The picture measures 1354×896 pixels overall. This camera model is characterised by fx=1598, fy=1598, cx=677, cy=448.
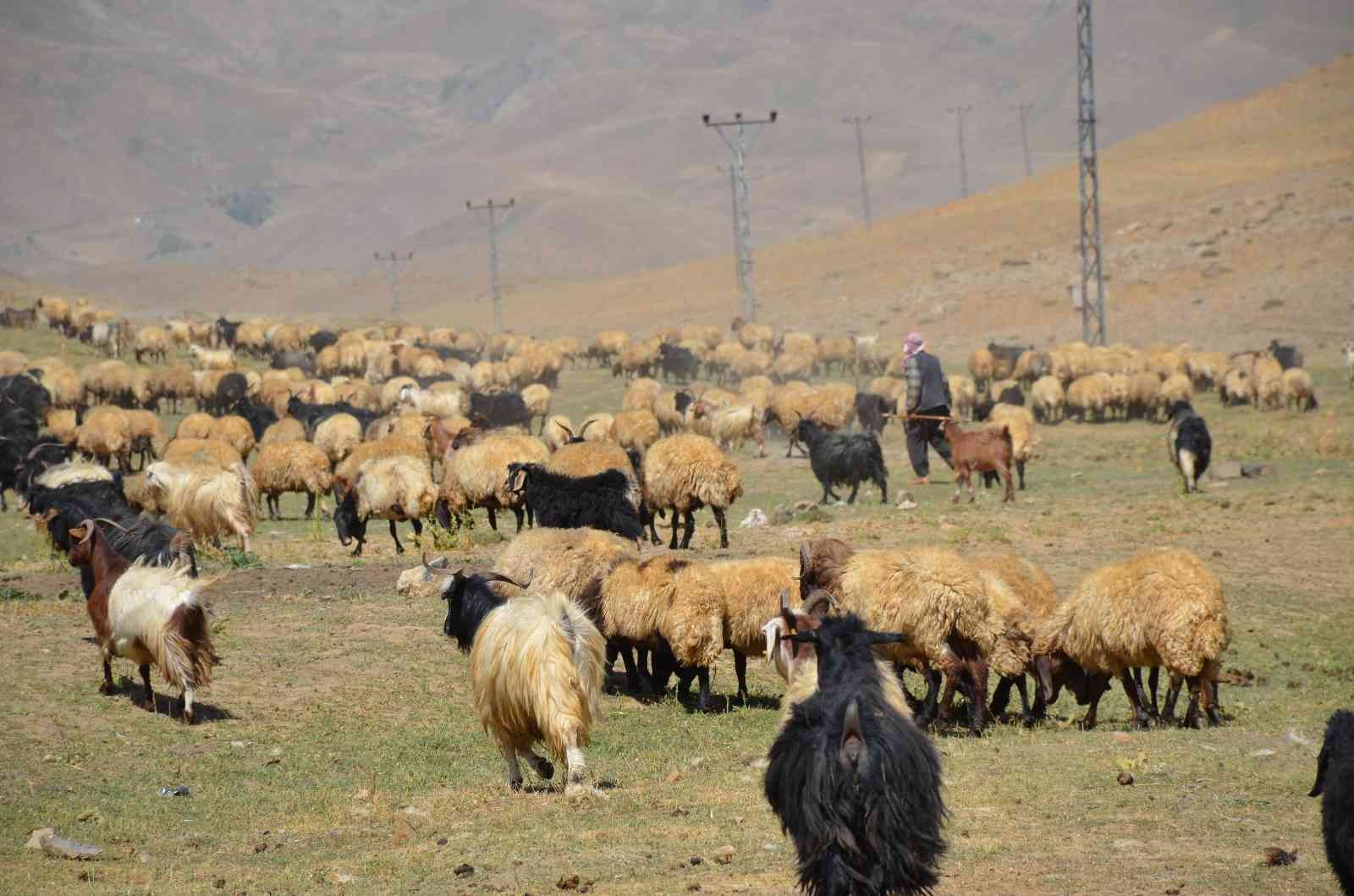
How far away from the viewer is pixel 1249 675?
12.8 meters

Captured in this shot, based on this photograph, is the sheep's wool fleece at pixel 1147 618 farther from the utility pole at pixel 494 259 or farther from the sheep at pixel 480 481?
the utility pole at pixel 494 259

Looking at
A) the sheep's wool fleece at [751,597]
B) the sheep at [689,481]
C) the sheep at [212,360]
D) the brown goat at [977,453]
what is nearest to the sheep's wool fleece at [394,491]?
the sheep at [689,481]

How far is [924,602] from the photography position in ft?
34.4

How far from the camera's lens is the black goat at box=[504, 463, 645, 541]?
1575 cm

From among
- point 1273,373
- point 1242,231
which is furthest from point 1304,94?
point 1273,373

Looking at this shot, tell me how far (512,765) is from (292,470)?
42.2 feet

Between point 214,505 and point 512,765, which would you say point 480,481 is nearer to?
point 214,505

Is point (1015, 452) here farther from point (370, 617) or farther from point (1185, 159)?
point (1185, 159)

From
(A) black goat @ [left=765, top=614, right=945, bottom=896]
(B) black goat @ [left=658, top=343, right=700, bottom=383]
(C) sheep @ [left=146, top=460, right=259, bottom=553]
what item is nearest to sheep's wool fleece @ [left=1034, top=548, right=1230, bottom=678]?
(A) black goat @ [left=765, top=614, right=945, bottom=896]

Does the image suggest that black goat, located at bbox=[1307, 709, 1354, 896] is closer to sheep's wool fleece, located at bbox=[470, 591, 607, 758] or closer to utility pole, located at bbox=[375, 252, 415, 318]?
sheep's wool fleece, located at bbox=[470, 591, 607, 758]

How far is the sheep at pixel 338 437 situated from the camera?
24578 millimetres

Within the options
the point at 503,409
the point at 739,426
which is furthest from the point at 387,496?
the point at 503,409

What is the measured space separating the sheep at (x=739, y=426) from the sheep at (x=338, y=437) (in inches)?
256

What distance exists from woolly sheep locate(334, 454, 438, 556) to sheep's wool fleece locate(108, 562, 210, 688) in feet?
22.4
